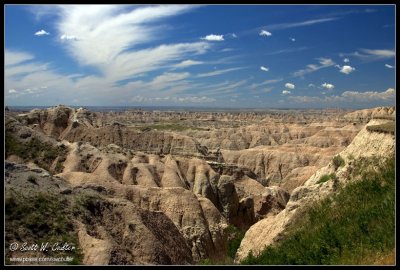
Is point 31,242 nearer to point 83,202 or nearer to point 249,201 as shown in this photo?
point 83,202

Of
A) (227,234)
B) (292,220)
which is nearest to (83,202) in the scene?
(292,220)

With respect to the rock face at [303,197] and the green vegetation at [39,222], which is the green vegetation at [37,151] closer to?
the rock face at [303,197]

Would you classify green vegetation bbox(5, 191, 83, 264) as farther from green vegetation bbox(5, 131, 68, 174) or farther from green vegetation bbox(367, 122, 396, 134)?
green vegetation bbox(5, 131, 68, 174)

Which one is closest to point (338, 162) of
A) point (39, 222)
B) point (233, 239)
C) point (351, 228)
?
point (233, 239)

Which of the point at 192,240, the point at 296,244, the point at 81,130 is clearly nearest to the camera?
the point at 296,244

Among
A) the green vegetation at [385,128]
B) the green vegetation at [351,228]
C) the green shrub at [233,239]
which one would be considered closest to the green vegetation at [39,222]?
the green vegetation at [351,228]
